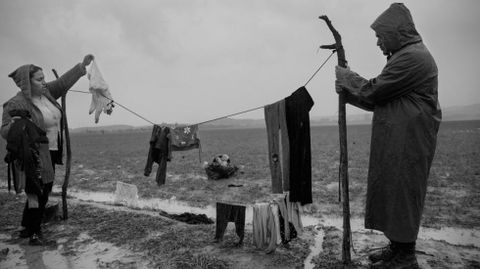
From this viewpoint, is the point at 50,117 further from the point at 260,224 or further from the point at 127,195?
the point at 260,224

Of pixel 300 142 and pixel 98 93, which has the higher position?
pixel 98 93

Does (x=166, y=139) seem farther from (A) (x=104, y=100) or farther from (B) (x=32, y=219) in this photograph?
(B) (x=32, y=219)

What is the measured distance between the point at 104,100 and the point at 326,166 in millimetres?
12328

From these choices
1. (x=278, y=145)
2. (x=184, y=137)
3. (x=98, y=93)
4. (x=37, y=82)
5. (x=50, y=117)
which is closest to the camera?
(x=278, y=145)

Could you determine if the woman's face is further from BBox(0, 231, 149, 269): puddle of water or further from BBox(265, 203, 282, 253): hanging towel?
BBox(265, 203, 282, 253): hanging towel

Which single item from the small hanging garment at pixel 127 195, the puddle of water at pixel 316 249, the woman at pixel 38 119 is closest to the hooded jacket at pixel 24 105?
the woman at pixel 38 119

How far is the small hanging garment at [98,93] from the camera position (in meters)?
7.10

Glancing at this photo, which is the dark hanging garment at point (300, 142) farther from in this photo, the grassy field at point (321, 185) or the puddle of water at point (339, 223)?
the grassy field at point (321, 185)

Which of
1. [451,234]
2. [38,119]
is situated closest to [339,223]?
[451,234]

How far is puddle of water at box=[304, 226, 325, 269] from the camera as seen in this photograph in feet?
16.9

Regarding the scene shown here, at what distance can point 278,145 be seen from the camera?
555cm

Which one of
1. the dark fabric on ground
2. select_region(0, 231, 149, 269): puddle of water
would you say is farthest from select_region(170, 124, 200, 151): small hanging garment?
select_region(0, 231, 149, 269): puddle of water

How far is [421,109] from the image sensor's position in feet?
13.2

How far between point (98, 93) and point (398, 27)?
6044 millimetres
